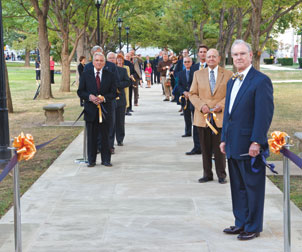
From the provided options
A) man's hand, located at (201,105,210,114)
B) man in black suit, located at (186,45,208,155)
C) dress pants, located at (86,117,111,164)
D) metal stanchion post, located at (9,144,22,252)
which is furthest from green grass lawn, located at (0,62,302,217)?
metal stanchion post, located at (9,144,22,252)

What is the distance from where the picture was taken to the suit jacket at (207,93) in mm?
9227

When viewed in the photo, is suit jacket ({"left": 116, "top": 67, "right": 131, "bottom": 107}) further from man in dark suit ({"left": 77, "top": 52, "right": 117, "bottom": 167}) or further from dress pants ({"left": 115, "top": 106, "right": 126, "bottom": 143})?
man in dark suit ({"left": 77, "top": 52, "right": 117, "bottom": 167})

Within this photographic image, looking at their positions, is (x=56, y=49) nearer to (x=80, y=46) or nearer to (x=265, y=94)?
(x=80, y=46)

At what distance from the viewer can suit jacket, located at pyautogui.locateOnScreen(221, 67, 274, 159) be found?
19.9 ft

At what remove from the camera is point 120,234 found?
6.51 m

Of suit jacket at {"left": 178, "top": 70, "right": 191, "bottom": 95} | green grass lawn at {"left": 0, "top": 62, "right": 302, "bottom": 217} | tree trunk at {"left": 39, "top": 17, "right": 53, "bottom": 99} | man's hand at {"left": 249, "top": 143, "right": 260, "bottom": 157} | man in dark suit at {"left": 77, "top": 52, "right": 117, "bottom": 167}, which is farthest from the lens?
tree trunk at {"left": 39, "top": 17, "right": 53, "bottom": 99}

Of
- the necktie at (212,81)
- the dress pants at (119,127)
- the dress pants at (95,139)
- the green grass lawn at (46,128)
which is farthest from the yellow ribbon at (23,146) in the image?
the dress pants at (119,127)

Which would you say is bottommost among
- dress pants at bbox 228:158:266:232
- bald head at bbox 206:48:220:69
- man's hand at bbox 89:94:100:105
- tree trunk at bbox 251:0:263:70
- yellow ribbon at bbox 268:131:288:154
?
dress pants at bbox 228:158:266:232

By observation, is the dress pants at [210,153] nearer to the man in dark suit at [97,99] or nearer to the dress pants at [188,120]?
the man in dark suit at [97,99]

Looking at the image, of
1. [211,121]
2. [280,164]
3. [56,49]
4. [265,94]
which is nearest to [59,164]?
[211,121]

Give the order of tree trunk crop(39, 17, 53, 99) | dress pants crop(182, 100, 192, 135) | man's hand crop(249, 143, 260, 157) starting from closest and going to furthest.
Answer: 1. man's hand crop(249, 143, 260, 157)
2. dress pants crop(182, 100, 192, 135)
3. tree trunk crop(39, 17, 53, 99)

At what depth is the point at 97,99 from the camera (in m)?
10.4

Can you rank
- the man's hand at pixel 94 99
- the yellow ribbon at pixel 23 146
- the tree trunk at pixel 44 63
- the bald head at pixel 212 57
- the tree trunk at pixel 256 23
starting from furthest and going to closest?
the tree trunk at pixel 44 63 → the tree trunk at pixel 256 23 → the man's hand at pixel 94 99 → the bald head at pixel 212 57 → the yellow ribbon at pixel 23 146

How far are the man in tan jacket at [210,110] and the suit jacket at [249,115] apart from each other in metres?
2.76
